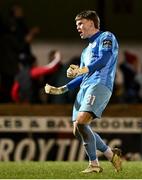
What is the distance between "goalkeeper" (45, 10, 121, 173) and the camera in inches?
380

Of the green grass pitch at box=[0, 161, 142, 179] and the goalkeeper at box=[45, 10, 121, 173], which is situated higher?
the goalkeeper at box=[45, 10, 121, 173]

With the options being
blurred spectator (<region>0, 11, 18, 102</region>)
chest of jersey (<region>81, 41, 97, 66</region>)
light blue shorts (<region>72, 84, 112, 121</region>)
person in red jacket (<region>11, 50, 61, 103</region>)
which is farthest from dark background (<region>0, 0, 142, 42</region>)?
light blue shorts (<region>72, 84, 112, 121</region>)

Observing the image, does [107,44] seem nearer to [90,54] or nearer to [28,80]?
[90,54]

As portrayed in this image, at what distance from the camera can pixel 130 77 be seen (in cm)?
1700

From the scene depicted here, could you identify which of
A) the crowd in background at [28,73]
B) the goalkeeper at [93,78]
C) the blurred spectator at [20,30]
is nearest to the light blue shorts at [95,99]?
the goalkeeper at [93,78]

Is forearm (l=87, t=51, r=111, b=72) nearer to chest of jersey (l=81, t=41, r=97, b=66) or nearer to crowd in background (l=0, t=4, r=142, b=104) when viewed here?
chest of jersey (l=81, t=41, r=97, b=66)

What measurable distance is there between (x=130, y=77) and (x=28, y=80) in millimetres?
2271

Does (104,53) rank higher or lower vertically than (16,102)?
higher

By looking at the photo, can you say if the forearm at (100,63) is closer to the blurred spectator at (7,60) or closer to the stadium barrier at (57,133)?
the stadium barrier at (57,133)

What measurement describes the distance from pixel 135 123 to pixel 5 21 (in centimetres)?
346

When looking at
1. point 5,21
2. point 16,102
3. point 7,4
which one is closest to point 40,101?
point 16,102

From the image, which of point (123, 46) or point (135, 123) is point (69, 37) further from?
point (135, 123)

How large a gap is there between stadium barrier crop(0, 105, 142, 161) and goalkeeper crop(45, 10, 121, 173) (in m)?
4.96

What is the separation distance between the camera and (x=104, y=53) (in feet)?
31.5
